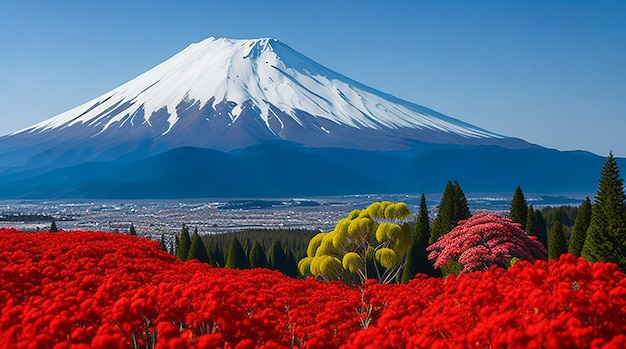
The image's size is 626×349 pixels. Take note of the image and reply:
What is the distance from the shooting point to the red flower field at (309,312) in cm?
978

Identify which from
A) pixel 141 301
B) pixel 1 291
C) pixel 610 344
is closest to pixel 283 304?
pixel 141 301

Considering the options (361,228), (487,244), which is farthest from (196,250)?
(487,244)

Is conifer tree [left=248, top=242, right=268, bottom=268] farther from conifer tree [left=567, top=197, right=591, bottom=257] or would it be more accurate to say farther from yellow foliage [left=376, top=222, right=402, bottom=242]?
conifer tree [left=567, top=197, right=591, bottom=257]

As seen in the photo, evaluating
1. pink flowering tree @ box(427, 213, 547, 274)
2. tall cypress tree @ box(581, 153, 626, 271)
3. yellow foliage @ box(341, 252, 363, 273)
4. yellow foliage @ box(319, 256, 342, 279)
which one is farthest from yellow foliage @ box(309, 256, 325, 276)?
tall cypress tree @ box(581, 153, 626, 271)

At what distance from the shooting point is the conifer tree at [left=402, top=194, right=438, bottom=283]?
148 ft

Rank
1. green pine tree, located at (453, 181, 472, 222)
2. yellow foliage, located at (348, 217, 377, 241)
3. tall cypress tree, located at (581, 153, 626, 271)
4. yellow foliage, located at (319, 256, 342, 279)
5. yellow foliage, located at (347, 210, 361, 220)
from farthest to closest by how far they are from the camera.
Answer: green pine tree, located at (453, 181, 472, 222), yellow foliage, located at (347, 210, 361, 220), tall cypress tree, located at (581, 153, 626, 271), yellow foliage, located at (348, 217, 377, 241), yellow foliage, located at (319, 256, 342, 279)

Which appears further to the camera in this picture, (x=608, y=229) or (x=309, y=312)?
(x=608, y=229)

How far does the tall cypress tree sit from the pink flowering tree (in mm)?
4912

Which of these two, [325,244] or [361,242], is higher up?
[361,242]

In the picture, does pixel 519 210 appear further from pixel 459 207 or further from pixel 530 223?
pixel 459 207

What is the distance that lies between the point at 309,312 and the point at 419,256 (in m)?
32.3

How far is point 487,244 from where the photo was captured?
28516 mm

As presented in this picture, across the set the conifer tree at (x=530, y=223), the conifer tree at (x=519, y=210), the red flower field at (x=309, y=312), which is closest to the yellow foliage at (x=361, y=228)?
the red flower field at (x=309, y=312)

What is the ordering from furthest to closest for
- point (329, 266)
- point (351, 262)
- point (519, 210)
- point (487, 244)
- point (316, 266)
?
point (519, 210), point (316, 266), point (329, 266), point (351, 262), point (487, 244)
